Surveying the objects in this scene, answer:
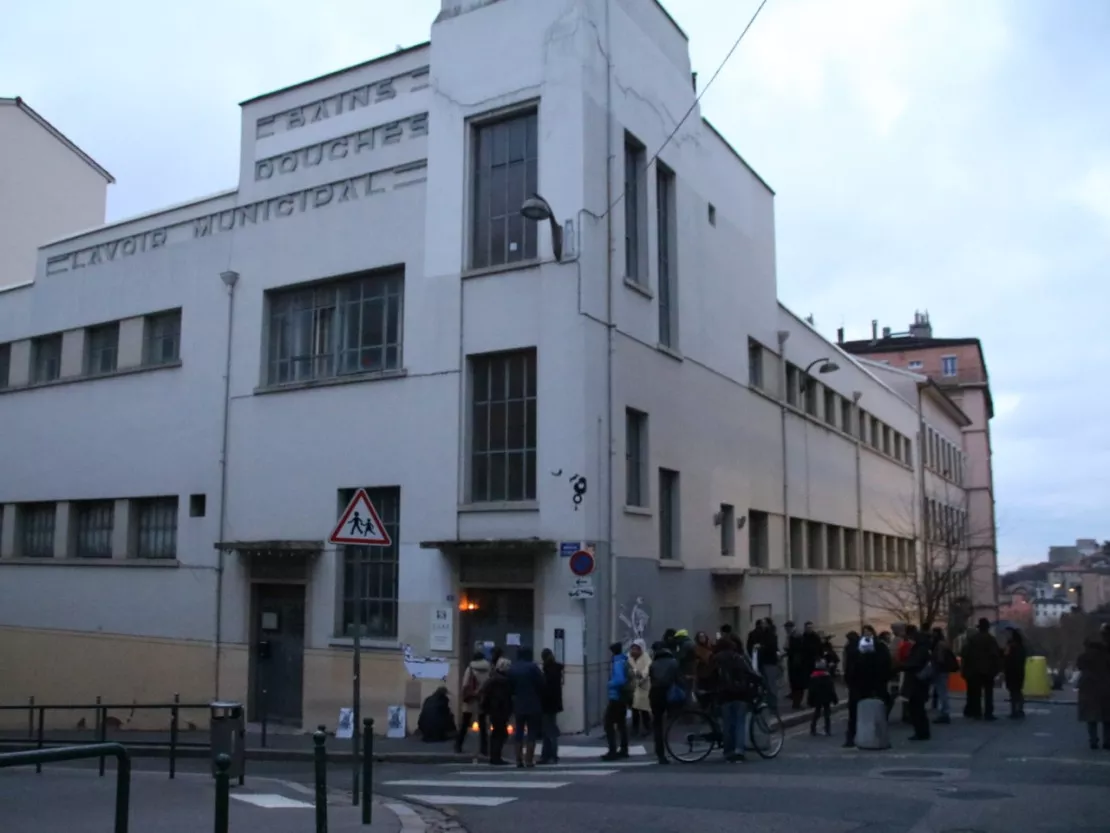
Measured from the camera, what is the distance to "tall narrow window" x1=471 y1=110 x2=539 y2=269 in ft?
65.8

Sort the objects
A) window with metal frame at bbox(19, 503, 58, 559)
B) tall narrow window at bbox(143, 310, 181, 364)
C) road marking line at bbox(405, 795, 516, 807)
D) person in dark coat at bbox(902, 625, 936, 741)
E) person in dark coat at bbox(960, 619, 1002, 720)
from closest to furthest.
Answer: road marking line at bbox(405, 795, 516, 807)
person in dark coat at bbox(902, 625, 936, 741)
person in dark coat at bbox(960, 619, 1002, 720)
tall narrow window at bbox(143, 310, 181, 364)
window with metal frame at bbox(19, 503, 58, 559)

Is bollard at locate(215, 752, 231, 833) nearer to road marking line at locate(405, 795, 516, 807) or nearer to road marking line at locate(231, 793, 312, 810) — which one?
road marking line at locate(231, 793, 312, 810)

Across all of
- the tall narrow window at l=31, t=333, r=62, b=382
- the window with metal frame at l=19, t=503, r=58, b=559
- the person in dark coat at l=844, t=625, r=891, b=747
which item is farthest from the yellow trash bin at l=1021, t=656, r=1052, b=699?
the tall narrow window at l=31, t=333, r=62, b=382

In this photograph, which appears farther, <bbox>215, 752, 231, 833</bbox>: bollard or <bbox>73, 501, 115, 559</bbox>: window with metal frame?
<bbox>73, 501, 115, 559</bbox>: window with metal frame

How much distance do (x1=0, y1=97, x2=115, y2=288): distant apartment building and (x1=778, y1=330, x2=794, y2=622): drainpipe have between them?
2085 cm

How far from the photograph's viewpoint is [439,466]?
65.4ft

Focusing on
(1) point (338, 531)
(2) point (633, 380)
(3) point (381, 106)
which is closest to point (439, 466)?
(2) point (633, 380)

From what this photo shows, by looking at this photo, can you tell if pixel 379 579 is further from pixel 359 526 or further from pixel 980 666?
pixel 980 666

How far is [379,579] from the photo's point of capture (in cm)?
2080

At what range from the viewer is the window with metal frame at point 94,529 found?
84.6ft

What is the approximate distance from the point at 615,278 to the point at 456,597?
238 inches

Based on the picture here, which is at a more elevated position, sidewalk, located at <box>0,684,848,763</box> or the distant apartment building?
the distant apartment building

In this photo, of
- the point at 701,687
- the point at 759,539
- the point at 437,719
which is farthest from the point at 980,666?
the point at 437,719

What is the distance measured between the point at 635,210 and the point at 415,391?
5.29 metres
